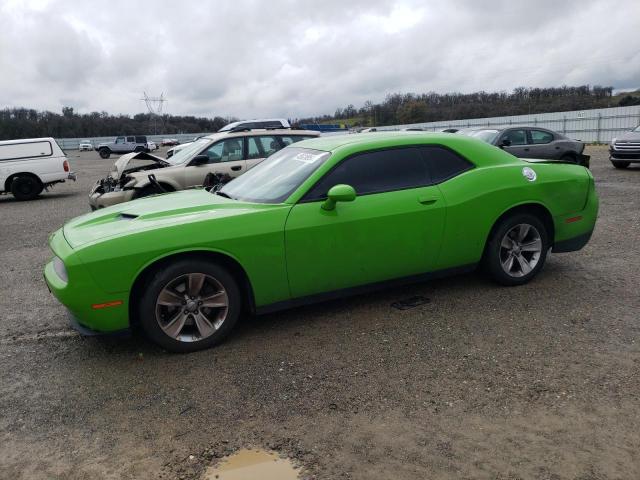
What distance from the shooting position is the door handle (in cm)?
432

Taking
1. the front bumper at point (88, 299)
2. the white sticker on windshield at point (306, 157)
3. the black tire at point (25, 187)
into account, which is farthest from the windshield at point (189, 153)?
the black tire at point (25, 187)

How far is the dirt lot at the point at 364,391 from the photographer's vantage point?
2.57 metres

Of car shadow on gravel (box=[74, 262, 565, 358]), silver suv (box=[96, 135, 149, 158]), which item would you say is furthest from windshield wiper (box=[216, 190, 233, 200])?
silver suv (box=[96, 135, 149, 158])

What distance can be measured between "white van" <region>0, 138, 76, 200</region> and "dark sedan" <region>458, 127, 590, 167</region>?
38.3 feet

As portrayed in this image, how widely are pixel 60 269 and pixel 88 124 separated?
9756 centimetres

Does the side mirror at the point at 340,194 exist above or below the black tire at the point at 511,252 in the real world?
above

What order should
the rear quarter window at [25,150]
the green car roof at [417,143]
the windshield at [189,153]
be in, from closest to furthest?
1. the green car roof at [417,143]
2. the windshield at [189,153]
3. the rear quarter window at [25,150]

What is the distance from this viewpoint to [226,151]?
9.05 metres

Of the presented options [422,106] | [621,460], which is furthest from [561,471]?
[422,106]

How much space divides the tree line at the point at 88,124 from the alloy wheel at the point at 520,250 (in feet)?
271

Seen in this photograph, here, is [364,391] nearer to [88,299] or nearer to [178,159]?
[88,299]

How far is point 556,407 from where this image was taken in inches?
115

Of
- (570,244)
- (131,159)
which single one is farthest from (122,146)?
(570,244)

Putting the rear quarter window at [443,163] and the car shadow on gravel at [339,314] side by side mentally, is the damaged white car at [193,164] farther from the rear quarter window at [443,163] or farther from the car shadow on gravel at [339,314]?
the rear quarter window at [443,163]
